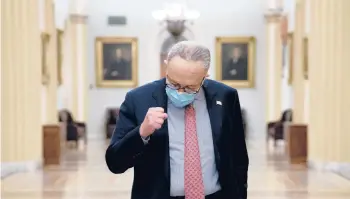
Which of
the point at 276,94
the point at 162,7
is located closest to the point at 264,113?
the point at 276,94

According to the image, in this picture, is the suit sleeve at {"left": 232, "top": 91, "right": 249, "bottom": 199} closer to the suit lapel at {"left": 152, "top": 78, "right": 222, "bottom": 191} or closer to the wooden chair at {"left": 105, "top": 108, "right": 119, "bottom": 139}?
the suit lapel at {"left": 152, "top": 78, "right": 222, "bottom": 191}

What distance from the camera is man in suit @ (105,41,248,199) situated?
285cm

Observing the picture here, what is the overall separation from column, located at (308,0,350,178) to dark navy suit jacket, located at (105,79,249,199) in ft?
33.0

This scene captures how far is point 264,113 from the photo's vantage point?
80.2ft

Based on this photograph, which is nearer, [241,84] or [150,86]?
[150,86]

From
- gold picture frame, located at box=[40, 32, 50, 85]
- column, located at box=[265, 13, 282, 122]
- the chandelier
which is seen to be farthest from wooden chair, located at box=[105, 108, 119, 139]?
gold picture frame, located at box=[40, 32, 50, 85]

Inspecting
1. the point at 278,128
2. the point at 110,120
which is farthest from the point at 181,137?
the point at 110,120

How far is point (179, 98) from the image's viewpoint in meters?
2.83

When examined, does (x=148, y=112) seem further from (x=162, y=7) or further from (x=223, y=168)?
(x=162, y=7)

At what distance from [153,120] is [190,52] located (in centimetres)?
35

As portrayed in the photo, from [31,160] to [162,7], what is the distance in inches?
489

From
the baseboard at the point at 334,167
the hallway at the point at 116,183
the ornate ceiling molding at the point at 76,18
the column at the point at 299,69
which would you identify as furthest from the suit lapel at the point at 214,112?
the ornate ceiling molding at the point at 76,18

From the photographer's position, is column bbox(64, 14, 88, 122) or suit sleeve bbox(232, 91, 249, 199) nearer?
suit sleeve bbox(232, 91, 249, 199)

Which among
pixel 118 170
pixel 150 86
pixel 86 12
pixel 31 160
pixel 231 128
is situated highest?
pixel 86 12
